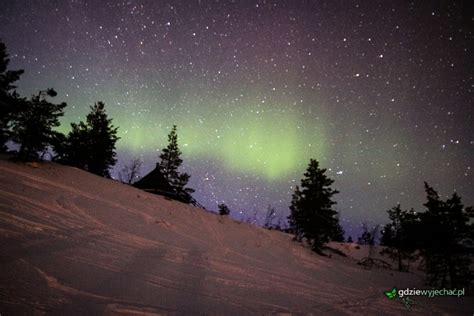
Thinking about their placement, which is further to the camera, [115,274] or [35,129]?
[35,129]

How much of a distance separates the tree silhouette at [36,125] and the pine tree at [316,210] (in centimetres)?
2077

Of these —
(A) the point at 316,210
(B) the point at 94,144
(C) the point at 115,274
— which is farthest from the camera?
(B) the point at 94,144

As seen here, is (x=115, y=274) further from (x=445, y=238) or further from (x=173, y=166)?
(x=173, y=166)

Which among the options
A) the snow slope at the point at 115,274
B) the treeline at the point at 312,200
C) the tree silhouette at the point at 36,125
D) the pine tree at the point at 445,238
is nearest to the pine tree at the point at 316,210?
the treeline at the point at 312,200

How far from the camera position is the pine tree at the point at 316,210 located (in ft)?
66.2

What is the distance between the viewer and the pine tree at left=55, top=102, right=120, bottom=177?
3027 cm

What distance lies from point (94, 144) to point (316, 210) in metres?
28.2

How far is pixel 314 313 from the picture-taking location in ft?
16.2

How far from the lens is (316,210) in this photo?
818 inches

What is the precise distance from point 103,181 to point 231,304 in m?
15.1

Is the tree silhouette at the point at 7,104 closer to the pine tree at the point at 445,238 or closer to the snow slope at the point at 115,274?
the snow slope at the point at 115,274

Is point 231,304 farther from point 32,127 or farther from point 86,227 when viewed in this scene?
point 32,127

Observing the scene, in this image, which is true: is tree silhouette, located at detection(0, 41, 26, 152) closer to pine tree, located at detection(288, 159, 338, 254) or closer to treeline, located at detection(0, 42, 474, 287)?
treeline, located at detection(0, 42, 474, 287)

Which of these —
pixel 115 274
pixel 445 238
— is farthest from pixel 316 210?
pixel 115 274
